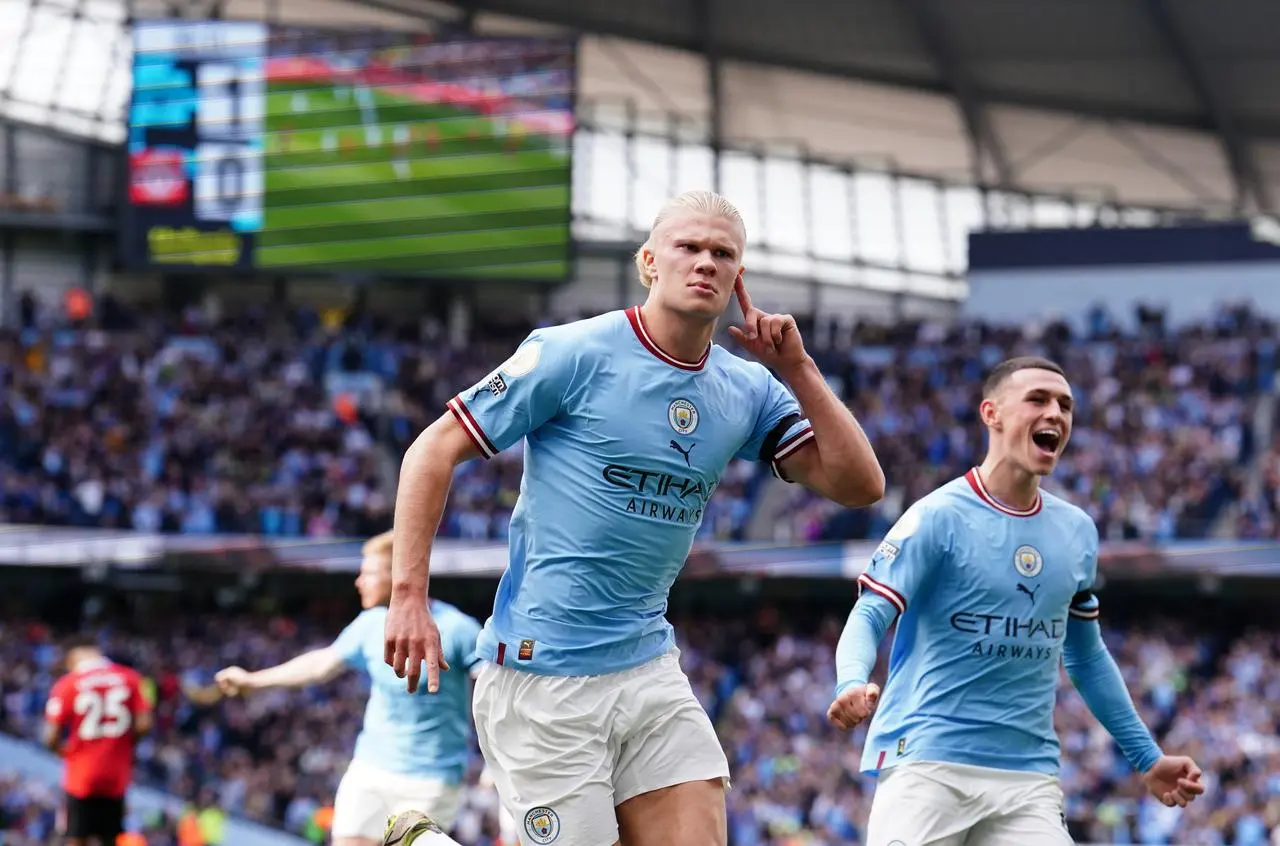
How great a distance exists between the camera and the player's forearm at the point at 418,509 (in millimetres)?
4410

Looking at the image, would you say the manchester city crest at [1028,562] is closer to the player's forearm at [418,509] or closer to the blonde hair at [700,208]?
the blonde hair at [700,208]

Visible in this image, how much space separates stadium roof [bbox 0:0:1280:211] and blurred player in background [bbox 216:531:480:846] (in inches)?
1080

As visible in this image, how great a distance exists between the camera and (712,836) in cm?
467

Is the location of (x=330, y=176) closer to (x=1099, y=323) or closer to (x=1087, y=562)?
(x=1099, y=323)

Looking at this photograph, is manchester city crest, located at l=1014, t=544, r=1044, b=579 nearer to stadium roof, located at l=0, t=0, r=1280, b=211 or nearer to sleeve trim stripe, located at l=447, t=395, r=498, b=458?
sleeve trim stripe, located at l=447, t=395, r=498, b=458

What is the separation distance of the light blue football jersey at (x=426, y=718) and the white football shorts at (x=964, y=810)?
3041 mm

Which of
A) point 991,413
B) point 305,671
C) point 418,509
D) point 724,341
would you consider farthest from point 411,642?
point 724,341

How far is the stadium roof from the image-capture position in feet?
112

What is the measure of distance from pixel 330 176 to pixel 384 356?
382 centimetres

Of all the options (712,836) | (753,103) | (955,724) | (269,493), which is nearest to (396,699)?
(955,724)

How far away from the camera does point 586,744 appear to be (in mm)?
4629

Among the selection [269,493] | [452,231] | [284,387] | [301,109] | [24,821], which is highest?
[301,109]

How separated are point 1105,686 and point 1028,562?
0.72 meters

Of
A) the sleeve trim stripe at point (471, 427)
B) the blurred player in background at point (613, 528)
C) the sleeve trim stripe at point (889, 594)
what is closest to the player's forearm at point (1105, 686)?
the sleeve trim stripe at point (889, 594)
